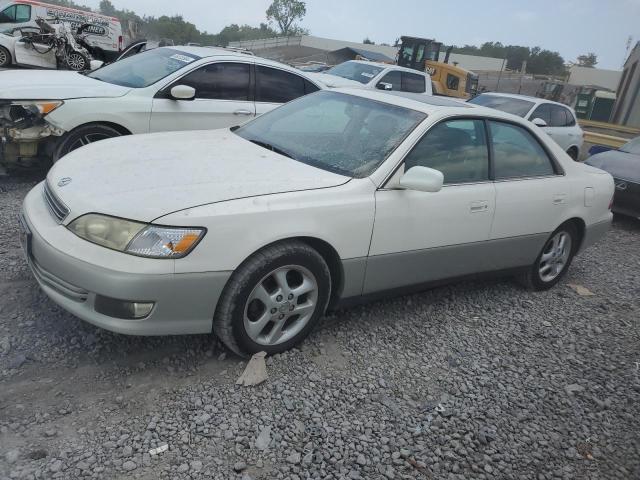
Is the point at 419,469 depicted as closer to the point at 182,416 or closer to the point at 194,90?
the point at 182,416

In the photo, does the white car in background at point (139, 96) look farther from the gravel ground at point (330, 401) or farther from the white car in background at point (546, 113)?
the white car in background at point (546, 113)

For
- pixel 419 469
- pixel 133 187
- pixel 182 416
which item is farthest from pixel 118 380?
pixel 419 469

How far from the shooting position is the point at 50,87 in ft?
17.1

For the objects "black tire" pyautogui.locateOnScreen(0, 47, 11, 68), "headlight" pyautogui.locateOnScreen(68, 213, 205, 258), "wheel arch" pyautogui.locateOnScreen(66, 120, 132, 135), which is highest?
"headlight" pyautogui.locateOnScreen(68, 213, 205, 258)

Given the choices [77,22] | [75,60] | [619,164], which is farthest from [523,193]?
[77,22]

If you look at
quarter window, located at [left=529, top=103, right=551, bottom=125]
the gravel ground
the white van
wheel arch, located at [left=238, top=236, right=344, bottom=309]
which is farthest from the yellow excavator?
wheel arch, located at [left=238, top=236, right=344, bottom=309]

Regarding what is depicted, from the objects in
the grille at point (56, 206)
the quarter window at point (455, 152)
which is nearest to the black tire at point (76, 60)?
the grille at point (56, 206)

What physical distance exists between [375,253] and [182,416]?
1.47 meters

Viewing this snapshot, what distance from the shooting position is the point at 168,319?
2.68 m

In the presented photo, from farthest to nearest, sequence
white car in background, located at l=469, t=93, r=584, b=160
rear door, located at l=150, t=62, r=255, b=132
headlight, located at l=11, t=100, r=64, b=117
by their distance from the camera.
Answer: white car in background, located at l=469, t=93, r=584, b=160, rear door, located at l=150, t=62, r=255, b=132, headlight, located at l=11, t=100, r=64, b=117

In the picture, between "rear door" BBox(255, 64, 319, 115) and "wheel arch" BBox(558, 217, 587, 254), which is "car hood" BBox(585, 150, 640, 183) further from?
"rear door" BBox(255, 64, 319, 115)

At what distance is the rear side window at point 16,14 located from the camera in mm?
18328

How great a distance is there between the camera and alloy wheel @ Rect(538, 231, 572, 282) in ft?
15.2

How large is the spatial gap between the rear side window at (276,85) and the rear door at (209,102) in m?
0.14
